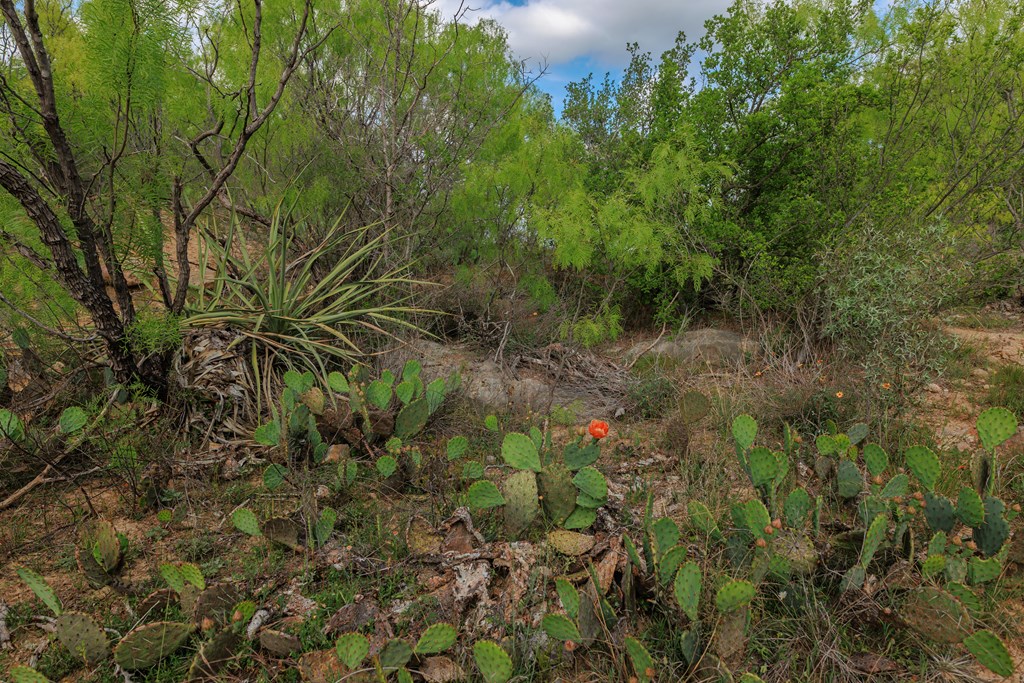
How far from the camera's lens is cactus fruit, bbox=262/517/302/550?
2.31m

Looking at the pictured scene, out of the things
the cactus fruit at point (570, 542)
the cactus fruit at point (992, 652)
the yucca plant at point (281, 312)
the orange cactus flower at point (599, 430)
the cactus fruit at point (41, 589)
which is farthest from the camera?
the yucca plant at point (281, 312)

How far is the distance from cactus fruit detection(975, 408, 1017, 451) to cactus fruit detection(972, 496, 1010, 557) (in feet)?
0.84

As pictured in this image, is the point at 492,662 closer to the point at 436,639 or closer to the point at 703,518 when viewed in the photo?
the point at 436,639

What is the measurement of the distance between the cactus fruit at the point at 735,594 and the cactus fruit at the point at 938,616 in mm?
601

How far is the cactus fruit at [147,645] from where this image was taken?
175 cm

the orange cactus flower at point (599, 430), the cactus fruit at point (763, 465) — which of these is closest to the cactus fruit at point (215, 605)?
the orange cactus flower at point (599, 430)

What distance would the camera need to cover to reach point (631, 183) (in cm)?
595

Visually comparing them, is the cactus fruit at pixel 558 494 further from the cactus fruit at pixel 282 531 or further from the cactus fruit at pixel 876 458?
the cactus fruit at pixel 876 458

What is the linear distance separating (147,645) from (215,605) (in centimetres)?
22

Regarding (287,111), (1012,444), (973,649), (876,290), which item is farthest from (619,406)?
(287,111)

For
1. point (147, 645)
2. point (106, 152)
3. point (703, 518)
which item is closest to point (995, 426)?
point (703, 518)

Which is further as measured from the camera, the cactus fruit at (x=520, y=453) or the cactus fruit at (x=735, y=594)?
the cactus fruit at (x=520, y=453)

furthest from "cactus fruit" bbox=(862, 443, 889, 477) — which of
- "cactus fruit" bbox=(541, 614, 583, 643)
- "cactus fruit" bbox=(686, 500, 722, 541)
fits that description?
"cactus fruit" bbox=(541, 614, 583, 643)

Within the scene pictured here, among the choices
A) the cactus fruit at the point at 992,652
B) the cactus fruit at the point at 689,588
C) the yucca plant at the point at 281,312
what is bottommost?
the cactus fruit at the point at 992,652
